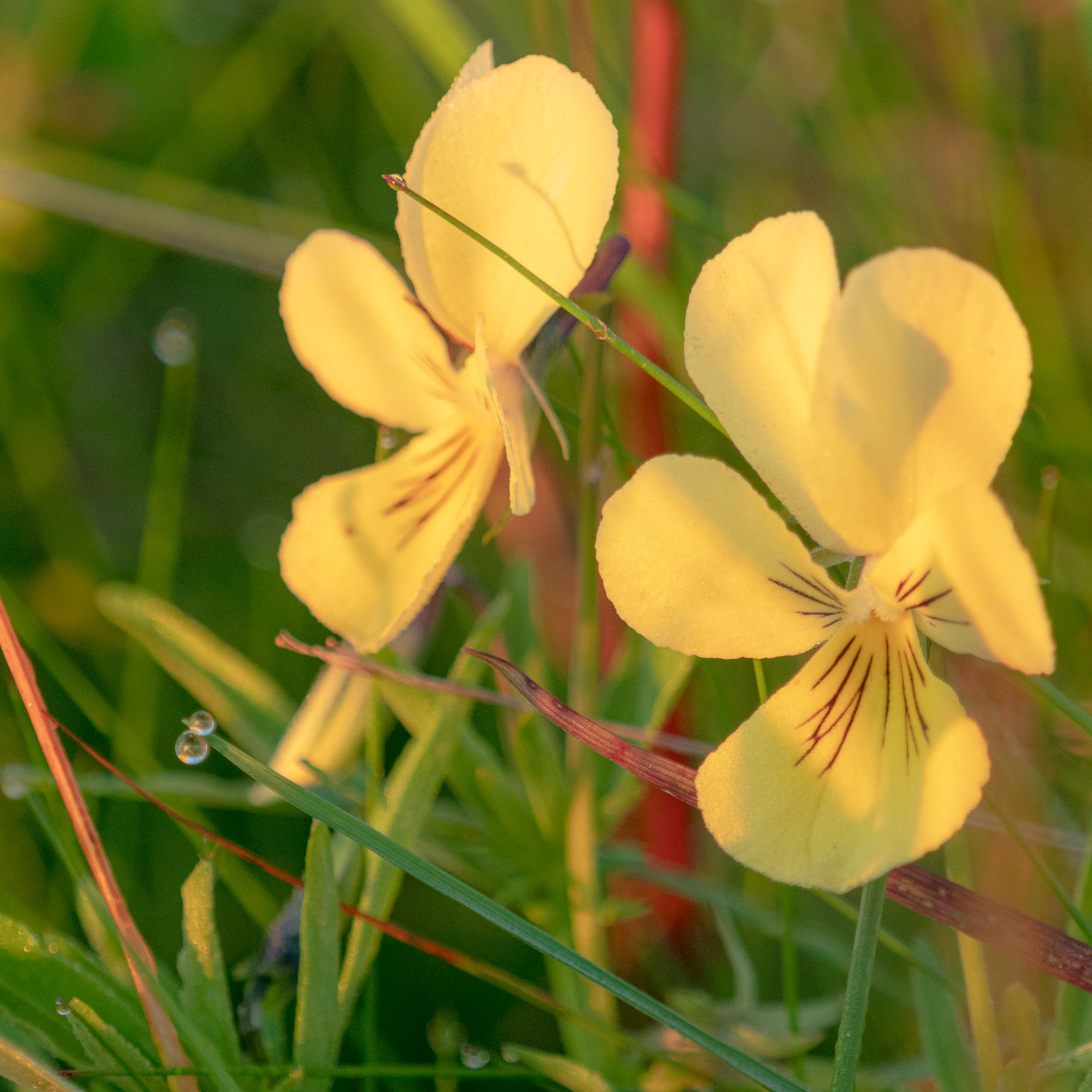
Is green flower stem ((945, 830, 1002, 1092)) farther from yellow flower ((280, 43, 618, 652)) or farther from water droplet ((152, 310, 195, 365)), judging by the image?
water droplet ((152, 310, 195, 365))

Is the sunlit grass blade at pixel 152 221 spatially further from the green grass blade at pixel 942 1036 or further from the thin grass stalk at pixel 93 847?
the green grass blade at pixel 942 1036

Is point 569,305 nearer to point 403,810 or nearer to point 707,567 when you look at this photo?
point 707,567

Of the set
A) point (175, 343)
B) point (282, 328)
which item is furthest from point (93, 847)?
point (282, 328)

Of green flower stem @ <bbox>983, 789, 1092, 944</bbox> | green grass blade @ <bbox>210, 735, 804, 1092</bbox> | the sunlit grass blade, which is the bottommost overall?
green grass blade @ <bbox>210, 735, 804, 1092</bbox>

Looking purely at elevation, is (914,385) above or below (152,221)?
below

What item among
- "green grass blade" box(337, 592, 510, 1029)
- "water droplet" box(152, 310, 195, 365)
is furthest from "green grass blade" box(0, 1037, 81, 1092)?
"water droplet" box(152, 310, 195, 365)
